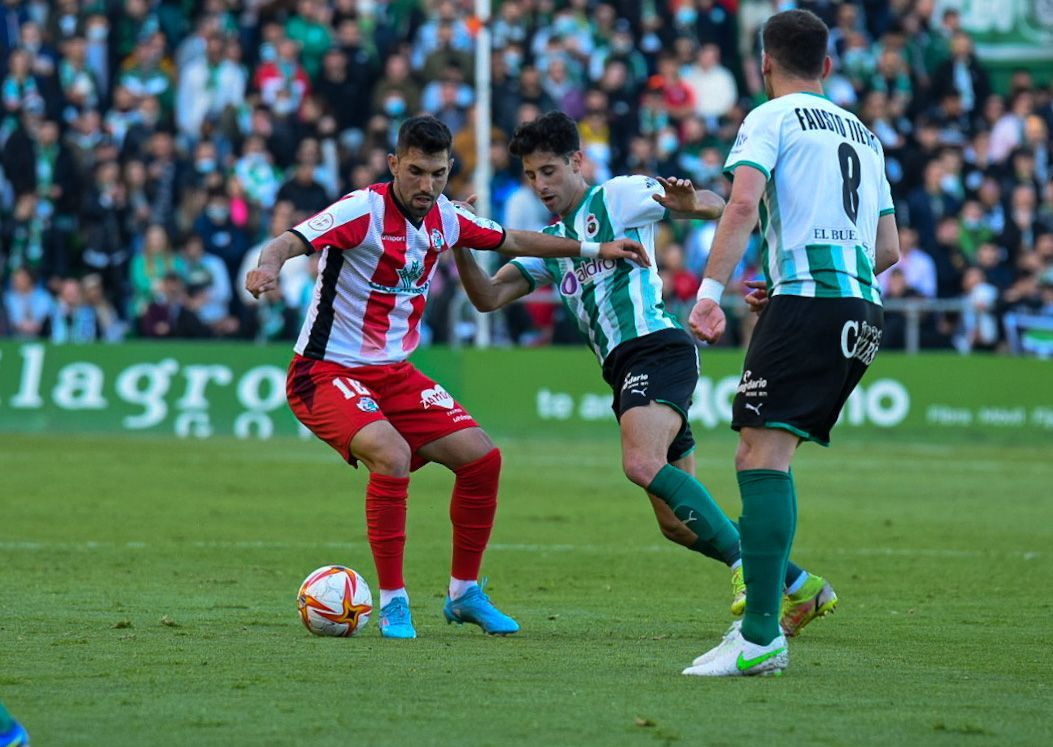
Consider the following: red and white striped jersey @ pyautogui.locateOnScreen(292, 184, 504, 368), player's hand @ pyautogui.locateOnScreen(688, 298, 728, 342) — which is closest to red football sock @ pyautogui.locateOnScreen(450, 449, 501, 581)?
red and white striped jersey @ pyautogui.locateOnScreen(292, 184, 504, 368)

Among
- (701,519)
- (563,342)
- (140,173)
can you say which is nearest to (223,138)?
(140,173)

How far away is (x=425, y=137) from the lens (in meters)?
7.83

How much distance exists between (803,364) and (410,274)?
242 centimetres

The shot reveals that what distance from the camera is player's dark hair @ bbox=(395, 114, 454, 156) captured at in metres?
7.84

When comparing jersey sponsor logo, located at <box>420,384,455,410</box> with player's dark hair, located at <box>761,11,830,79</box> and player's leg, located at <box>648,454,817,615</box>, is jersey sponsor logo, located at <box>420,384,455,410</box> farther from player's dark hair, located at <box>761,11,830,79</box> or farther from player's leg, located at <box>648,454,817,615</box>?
player's dark hair, located at <box>761,11,830,79</box>

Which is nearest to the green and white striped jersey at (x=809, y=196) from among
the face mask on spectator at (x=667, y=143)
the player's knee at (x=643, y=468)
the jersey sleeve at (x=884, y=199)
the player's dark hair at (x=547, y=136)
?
the jersey sleeve at (x=884, y=199)

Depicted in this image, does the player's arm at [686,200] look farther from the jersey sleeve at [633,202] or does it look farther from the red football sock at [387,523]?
the red football sock at [387,523]

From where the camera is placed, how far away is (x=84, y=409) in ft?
67.5

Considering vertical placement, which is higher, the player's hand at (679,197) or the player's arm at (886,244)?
the player's hand at (679,197)

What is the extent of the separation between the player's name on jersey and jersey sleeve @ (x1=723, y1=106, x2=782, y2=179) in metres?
0.10

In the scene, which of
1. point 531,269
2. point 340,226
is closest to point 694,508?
point 531,269

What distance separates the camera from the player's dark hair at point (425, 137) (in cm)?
784

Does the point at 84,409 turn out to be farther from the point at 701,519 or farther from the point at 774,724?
the point at 774,724

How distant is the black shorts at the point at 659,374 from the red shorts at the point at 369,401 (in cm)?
73
